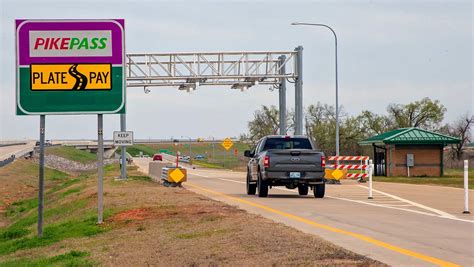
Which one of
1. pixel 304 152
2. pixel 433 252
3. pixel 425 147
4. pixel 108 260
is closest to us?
pixel 433 252

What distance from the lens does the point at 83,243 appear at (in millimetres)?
16094

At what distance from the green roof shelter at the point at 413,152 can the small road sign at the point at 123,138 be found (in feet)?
70.6

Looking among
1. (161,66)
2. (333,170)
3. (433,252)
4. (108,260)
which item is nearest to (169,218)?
(108,260)

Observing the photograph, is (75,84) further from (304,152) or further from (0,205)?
(0,205)

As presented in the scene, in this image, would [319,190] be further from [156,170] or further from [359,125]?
[359,125]

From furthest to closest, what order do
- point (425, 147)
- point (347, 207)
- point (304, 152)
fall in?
point (425, 147) < point (304, 152) < point (347, 207)

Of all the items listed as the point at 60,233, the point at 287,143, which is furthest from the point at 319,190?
the point at 60,233

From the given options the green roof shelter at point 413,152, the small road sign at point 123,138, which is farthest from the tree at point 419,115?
the small road sign at point 123,138

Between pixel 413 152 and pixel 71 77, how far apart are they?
37.6m

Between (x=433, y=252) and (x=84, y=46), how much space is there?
9695mm

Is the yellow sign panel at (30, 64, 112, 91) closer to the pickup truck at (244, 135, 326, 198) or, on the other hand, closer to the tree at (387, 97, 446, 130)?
the pickup truck at (244, 135, 326, 198)

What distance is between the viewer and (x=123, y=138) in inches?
1382

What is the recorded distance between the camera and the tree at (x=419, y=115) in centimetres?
8288

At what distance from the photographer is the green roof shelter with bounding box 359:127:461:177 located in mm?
51938
